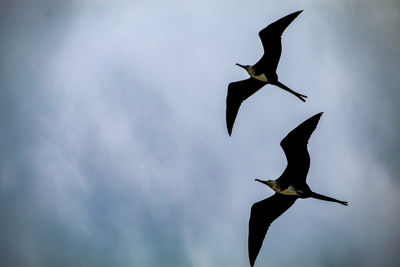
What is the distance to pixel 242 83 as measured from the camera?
14555 mm

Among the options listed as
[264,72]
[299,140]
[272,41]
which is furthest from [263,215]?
[272,41]

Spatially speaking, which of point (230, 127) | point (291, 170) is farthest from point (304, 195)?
point (230, 127)

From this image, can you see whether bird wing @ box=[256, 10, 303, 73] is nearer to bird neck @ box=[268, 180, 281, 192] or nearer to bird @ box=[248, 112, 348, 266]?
bird @ box=[248, 112, 348, 266]

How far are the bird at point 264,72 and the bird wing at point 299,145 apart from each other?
1096 mm

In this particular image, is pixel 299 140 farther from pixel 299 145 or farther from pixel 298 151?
pixel 298 151

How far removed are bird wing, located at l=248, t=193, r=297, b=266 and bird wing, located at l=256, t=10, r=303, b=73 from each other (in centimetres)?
393

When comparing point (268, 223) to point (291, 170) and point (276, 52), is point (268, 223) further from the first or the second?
point (276, 52)

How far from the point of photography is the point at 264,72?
45.0 ft

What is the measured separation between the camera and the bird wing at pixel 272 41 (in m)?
12.8

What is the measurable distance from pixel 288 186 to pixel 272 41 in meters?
4.24

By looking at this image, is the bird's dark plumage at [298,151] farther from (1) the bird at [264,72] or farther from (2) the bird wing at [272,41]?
(2) the bird wing at [272,41]

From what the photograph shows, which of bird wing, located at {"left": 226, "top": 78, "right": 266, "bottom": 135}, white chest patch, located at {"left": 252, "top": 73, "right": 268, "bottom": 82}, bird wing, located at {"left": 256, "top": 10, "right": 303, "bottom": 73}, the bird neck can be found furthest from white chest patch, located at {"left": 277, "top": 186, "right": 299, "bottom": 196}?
bird wing, located at {"left": 256, "top": 10, "right": 303, "bottom": 73}

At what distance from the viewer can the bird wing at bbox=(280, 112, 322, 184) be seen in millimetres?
11898

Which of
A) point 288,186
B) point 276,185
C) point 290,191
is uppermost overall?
point 276,185
